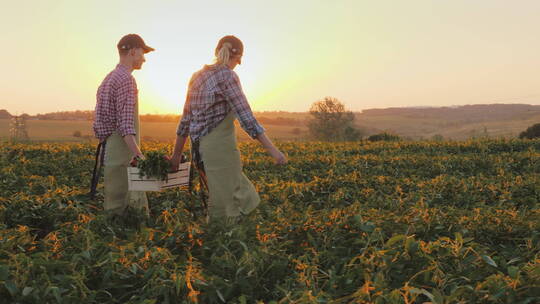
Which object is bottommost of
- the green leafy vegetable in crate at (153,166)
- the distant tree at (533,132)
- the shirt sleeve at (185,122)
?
the distant tree at (533,132)

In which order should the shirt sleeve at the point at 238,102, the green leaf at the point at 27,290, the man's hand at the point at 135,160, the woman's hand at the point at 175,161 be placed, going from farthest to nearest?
1. the woman's hand at the point at 175,161
2. the man's hand at the point at 135,160
3. the shirt sleeve at the point at 238,102
4. the green leaf at the point at 27,290

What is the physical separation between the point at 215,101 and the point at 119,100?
0.99 m

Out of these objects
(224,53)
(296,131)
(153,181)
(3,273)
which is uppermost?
(224,53)

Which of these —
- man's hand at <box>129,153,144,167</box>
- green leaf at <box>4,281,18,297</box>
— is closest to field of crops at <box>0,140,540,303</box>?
green leaf at <box>4,281,18,297</box>

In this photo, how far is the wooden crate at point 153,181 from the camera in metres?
4.06

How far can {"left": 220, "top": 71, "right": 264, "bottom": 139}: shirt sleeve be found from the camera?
12.7ft

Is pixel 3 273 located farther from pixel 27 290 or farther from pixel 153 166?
pixel 153 166

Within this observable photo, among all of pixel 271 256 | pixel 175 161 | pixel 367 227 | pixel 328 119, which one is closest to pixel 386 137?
pixel 175 161

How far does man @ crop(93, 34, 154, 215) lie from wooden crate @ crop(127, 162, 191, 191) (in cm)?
15

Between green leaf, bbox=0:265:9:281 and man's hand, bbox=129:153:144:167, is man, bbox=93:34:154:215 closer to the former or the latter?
man's hand, bbox=129:153:144:167

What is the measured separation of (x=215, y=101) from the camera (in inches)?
155

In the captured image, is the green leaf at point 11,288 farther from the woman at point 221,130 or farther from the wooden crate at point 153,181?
the woman at point 221,130

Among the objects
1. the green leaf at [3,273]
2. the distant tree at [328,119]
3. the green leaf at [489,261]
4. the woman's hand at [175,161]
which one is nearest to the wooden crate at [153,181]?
the woman's hand at [175,161]

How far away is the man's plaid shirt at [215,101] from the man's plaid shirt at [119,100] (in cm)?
59
